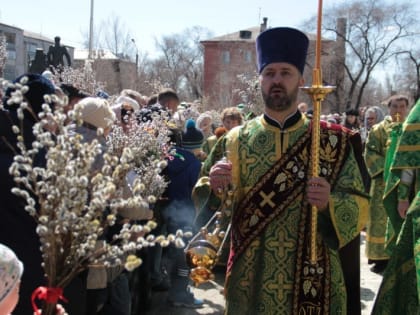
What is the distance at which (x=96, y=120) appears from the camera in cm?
336

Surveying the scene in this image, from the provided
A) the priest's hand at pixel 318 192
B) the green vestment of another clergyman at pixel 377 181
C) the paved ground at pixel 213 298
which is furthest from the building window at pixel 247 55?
the priest's hand at pixel 318 192

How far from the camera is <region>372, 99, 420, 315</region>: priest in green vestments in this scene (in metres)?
3.30

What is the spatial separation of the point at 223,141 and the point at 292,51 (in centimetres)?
59

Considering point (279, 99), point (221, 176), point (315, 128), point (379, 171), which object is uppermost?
point (279, 99)

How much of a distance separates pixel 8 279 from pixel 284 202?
141 centimetres

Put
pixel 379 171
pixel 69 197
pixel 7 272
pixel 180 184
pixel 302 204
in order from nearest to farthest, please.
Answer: pixel 69 197, pixel 7 272, pixel 302 204, pixel 180 184, pixel 379 171

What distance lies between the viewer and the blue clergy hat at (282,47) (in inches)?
117

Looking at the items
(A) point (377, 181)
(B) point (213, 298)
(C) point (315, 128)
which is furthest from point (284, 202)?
(A) point (377, 181)

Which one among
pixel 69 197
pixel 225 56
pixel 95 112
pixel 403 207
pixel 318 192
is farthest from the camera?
pixel 225 56

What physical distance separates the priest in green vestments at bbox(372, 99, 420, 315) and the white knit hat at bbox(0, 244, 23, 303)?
6.39ft

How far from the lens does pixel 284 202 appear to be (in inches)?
113

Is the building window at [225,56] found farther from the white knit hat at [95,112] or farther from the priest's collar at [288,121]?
the priest's collar at [288,121]

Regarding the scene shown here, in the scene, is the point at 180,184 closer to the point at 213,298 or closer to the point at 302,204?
the point at 213,298

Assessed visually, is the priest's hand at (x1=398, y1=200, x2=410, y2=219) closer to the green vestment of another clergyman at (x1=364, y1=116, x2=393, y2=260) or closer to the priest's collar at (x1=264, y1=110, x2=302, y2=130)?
the priest's collar at (x1=264, y1=110, x2=302, y2=130)
